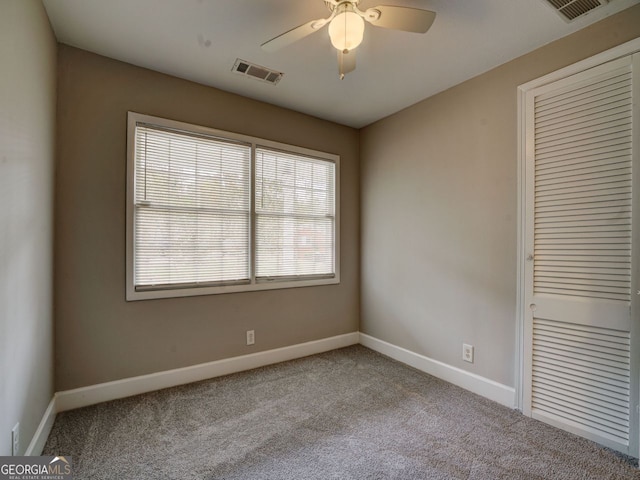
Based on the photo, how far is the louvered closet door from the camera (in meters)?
1.87

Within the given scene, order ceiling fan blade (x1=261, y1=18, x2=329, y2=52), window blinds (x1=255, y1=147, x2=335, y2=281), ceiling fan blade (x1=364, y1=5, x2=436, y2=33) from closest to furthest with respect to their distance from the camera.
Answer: ceiling fan blade (x1=364, y1=5, x2=436, y2=33) → ceiling fan blade (x1=261, y1=18, x2=329, y2=52) → window blinds (x1=255, y1=147, x2=335, y2=281)

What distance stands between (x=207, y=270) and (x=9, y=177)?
1592 millimetres

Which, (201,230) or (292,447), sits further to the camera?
(201,230)

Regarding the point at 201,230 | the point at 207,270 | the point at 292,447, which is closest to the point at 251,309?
the point at 207,270

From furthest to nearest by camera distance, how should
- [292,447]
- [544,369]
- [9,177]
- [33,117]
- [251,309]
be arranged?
[251,309] → [544,369] → [292,447] → [33,117] → [9,177]

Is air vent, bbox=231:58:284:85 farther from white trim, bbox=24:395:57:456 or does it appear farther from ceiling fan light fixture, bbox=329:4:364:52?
white trim, bbox=24:395:57:456

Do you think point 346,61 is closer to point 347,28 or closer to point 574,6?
point 347,28

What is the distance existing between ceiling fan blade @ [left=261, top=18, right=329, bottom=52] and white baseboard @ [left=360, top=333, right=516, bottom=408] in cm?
277

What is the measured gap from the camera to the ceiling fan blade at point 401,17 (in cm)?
155

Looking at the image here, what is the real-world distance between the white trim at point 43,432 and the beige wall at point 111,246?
0.19 metres

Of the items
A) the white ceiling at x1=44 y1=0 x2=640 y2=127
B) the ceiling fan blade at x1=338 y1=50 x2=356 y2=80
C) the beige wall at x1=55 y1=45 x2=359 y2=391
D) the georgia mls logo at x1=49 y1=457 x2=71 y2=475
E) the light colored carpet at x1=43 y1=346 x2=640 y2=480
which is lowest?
the light colored carpet at x1=43 y1=346 x2=640 y2=480

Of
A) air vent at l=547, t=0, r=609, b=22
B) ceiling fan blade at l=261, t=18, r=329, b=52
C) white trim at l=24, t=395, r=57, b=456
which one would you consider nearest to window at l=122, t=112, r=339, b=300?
white trim at l=24, t=395, r=57, b=456

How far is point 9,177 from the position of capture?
4.75ft

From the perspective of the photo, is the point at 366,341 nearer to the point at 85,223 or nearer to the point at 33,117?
the point at 85,223
